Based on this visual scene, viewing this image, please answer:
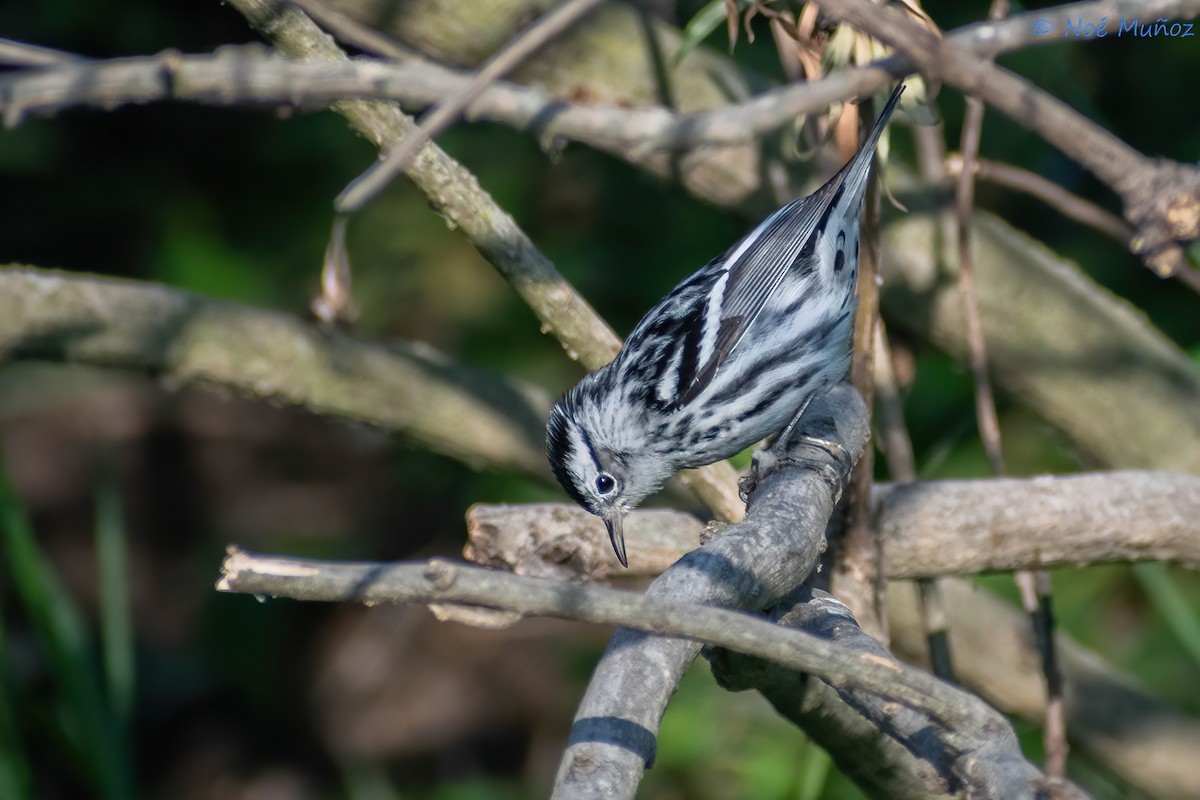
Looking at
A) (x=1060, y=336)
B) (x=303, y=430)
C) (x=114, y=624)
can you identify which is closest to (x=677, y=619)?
(x=1060, y=336)

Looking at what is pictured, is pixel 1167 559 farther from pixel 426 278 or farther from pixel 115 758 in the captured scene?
pixel 426 278

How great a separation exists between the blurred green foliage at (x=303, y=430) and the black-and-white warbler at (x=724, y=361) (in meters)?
0.51

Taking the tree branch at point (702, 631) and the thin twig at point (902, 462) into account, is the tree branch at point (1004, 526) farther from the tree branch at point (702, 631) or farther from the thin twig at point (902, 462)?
the tree branch at point (702, 631)

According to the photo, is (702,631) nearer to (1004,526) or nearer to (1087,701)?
(1004,526)

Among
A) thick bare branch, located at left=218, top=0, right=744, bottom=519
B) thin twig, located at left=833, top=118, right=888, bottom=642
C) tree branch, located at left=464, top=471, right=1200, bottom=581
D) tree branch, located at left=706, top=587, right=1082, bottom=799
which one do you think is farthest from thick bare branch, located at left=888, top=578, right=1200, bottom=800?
thick bare branch, located at left=218, top=0, right=744, bottom=519

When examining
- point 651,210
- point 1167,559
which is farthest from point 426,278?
point 1167,559

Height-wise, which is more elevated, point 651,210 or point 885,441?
point 651,210

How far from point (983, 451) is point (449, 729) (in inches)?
106

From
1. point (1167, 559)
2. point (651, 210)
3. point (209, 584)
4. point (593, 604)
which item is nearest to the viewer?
point (593, 604)

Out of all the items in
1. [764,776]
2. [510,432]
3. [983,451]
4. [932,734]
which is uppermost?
[983,451]

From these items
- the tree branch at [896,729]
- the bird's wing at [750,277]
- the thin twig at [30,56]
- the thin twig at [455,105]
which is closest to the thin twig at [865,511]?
the tree branch at [896,729]

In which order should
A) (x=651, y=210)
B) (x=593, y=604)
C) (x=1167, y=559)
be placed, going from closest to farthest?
1. (x=593, y=604)
2. (x=1167, y=559)
3. (x=651, y=210)

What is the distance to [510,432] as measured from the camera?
3408 millimetres

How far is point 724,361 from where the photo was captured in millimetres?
3389
